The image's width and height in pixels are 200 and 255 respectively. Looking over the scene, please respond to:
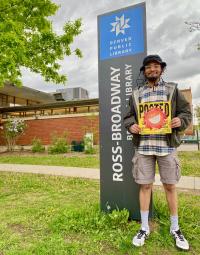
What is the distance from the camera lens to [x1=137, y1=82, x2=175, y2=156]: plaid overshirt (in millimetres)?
3326

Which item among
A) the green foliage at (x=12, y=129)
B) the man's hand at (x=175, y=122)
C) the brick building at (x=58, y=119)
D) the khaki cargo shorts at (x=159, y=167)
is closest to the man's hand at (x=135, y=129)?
the khaki cargo shorts at (x=159, y=167)

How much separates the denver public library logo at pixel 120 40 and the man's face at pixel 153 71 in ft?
2.55

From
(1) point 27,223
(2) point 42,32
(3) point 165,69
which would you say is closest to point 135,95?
(3) point 165,69

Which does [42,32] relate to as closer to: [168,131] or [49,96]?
[168,131]

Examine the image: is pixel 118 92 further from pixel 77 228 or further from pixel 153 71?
pixel 77 228

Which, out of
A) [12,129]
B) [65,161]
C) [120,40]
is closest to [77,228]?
[120,40]

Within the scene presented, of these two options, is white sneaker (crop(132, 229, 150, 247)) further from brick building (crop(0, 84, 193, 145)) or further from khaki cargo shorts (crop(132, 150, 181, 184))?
brick building (crop(0, 84, 193, 145))

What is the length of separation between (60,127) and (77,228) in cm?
2022

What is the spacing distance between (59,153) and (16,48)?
27.3 feet

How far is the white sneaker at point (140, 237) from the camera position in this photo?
332 centimetres

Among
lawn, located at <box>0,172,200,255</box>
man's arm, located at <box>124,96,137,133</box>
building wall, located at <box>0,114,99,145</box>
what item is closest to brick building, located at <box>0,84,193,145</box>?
building wall, located at <box>0,114,99,145</box>

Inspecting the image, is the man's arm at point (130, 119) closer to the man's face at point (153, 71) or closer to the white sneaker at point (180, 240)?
the man's face at point (153, 71)

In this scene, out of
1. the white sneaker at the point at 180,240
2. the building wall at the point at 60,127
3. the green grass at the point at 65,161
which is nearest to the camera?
the white sneaker at the point at 180,240

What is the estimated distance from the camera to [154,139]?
337 cm
